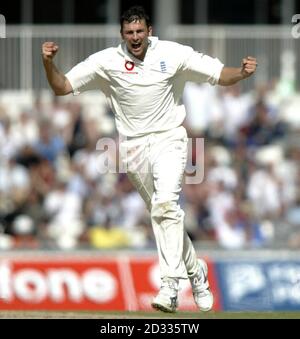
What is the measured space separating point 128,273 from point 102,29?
26.8ft

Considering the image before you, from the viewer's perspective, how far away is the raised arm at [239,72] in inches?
442

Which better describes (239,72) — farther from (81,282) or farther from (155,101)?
(81,282)

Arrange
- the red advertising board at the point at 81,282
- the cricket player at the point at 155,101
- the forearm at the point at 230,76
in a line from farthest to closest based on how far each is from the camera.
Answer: the red advertising board at the point at 81,282, the forearm at the point at 230,76, the cricket player at the point at 155,101

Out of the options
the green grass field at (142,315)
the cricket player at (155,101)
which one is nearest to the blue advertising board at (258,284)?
the green grass field at (142,315)

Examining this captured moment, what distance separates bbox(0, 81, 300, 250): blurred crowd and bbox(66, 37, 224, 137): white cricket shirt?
7.45 metres

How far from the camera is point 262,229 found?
20.6 m

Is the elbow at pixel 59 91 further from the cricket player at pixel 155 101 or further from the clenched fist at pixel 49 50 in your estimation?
the clenched fist at pixel 49 50

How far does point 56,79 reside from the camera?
444 inches

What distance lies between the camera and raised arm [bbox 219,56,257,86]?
11234mm

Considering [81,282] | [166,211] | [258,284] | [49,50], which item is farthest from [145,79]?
[258,284]

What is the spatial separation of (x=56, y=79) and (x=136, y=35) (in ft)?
2.64

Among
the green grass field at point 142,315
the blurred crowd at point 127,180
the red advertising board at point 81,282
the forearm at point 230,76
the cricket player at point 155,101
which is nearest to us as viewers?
the green grass field at point 142,315
